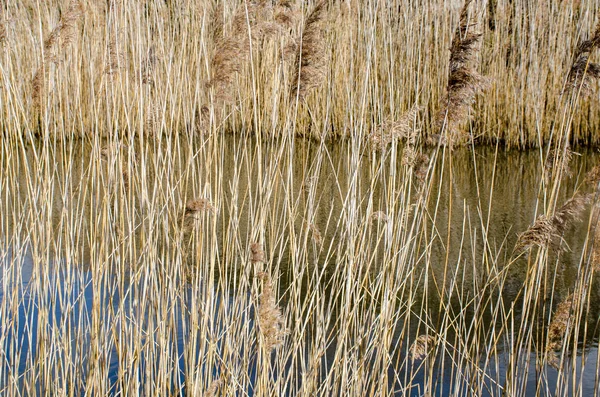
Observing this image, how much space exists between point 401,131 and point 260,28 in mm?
355

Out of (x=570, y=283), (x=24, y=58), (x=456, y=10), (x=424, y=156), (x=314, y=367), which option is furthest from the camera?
(x=24, y=58)

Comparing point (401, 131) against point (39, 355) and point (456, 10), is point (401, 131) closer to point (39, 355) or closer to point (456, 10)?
point (39, 355)

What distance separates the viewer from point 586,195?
1.29 m

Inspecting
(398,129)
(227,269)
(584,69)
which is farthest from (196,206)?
(227,269)

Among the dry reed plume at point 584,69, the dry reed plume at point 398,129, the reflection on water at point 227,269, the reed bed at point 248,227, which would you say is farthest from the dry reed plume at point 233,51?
the dry reed plume at point 584,69

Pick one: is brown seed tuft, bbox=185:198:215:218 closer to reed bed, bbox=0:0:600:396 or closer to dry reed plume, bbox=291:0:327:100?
reed bed, bbox=0:0:600:396

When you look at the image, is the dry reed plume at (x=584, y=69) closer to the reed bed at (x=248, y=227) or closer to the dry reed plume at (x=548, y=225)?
the reed bed at (x=248, y=227)

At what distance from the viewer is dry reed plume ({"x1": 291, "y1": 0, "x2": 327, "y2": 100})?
1425mm

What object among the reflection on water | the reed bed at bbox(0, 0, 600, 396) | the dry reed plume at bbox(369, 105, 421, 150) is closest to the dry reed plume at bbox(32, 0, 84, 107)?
the reed bed at bbox(0, 0, 600, 396)

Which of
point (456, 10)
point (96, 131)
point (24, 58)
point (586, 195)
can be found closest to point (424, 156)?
point (586, 195)

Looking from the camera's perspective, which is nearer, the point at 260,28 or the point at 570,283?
the point at 260,28

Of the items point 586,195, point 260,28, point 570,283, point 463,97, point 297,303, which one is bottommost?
point 570,283

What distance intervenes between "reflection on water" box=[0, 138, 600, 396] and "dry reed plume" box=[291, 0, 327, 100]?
17 cm

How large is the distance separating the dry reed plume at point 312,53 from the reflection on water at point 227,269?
17cm
